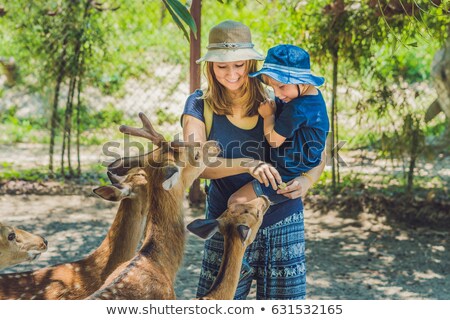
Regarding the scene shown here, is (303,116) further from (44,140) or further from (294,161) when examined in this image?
(44,140)

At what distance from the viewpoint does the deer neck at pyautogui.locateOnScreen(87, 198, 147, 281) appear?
4.00 metres

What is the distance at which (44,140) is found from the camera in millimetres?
10680

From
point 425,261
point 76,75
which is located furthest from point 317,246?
point 76,75

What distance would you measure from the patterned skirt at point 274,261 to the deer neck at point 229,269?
0.58 feet

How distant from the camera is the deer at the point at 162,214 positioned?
3.36m

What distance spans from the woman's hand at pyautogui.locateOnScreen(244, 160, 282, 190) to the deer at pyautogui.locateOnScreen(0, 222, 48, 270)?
178 cm

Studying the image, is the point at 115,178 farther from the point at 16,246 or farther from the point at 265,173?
the point at 16,246

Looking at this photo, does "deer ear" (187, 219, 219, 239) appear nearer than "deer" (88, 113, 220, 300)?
Yes

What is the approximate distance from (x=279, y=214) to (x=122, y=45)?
265 inches

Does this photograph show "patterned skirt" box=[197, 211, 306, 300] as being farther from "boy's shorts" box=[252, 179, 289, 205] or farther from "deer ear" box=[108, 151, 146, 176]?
"deer ear" box=[108, 151, 146, 176]

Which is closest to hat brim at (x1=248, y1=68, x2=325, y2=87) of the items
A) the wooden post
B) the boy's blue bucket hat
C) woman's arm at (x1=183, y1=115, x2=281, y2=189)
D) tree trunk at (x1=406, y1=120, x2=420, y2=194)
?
the boy's blue bucket hat

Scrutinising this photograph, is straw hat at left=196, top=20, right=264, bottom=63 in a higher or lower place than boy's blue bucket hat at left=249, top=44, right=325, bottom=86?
higher

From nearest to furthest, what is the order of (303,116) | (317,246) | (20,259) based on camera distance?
(303,116) < (20,259) < (317,246)

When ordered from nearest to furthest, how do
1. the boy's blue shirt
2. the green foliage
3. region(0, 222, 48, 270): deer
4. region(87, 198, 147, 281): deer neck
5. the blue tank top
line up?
the boy's blue shirt, the blue tank top, region(87, 198, 147, 281): deer neck, region(0, 222, 48, 270): deer, the green foliage
